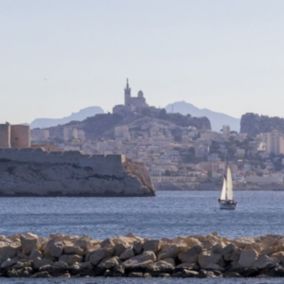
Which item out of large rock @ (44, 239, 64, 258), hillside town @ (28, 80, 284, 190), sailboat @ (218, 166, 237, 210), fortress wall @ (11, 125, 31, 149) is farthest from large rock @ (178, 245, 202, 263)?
hillside town @ (28, 80, 284, 190)

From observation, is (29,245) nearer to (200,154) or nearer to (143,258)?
(143,258)

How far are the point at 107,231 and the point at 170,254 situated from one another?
16403mm

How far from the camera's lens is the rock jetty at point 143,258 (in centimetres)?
2620

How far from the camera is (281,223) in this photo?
167ft

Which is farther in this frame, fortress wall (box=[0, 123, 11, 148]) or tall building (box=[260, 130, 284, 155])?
tall building (box=[260, 130, 284, 155])

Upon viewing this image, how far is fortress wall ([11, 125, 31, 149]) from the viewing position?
96.6 meters

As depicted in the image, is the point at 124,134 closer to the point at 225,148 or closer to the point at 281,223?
the point at 225,148

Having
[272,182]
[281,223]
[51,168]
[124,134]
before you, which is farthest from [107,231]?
[124,134]

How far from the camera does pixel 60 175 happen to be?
88.6 metres

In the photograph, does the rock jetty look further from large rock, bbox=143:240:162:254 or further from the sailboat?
the sailboat

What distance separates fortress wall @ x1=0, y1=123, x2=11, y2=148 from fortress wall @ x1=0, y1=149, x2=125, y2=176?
527cm

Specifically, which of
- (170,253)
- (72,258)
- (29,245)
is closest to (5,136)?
(29,245)

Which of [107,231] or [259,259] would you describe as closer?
[259,259]

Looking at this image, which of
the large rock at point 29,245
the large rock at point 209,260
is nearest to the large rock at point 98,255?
the large rock at point 29,245
